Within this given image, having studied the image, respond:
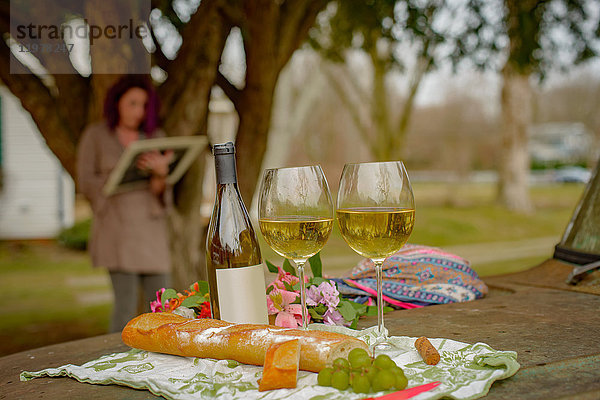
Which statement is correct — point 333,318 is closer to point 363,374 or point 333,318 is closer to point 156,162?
point 363,374

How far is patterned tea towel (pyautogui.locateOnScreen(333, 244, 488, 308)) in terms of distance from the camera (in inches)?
68.5

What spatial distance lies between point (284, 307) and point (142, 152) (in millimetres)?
2347

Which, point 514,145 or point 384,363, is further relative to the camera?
point 514,145

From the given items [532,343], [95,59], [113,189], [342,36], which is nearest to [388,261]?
[532,343]

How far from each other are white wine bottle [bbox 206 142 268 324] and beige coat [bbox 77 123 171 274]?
8.44ft

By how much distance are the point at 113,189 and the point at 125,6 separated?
120 centimetres

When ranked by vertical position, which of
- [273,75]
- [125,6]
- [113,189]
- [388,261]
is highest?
[125,6]

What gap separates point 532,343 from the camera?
4.05 ft

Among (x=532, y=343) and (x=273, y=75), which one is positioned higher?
(x=273, y=75)

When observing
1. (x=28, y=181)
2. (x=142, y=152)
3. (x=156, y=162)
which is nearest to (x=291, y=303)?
(x=142, y=152)

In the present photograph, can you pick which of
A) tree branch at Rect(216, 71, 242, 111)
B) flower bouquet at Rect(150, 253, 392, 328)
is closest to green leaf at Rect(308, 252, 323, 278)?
flower bouquet at Rect(150, 253, 392, 328)

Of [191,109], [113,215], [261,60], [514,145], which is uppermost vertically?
[514,145]

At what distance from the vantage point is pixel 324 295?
1400 millimetres

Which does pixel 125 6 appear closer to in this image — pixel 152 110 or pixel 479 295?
pixel 152 110
